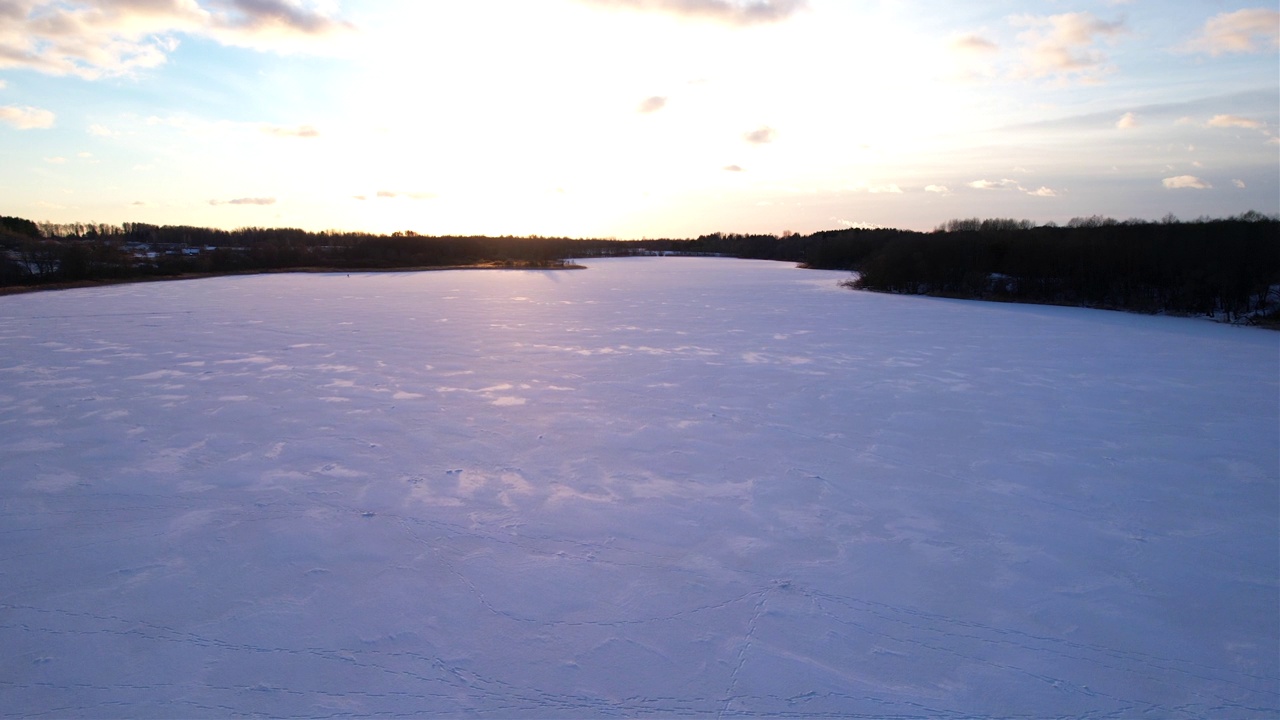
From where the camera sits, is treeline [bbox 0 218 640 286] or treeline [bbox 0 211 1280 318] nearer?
treeline [bbox 0 211 1280 318]

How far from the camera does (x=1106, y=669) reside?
2527mm

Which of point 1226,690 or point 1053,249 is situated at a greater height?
point 1053,249

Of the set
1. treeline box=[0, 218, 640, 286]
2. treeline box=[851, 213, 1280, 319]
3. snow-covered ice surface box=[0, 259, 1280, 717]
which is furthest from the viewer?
treeline box=[0, 218, 640, 286]

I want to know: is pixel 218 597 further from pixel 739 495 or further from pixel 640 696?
pixel 739 495

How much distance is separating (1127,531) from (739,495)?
6.87 feet

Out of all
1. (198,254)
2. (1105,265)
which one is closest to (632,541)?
(1105,265)

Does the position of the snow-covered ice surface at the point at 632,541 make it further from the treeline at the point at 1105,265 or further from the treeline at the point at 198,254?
the treeline at the point at 198,254

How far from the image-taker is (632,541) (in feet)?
11.5

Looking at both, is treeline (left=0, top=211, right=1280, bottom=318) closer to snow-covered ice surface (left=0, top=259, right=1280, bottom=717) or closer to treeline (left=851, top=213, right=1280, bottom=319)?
treeline (left=851, top=213, right=1280, bottom=319)

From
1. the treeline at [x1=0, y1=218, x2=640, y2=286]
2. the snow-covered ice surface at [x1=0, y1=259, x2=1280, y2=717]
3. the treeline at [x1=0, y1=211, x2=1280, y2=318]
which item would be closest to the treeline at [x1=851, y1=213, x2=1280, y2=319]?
the treeline at [x1=0, y1=211, x2=1280, y2=318]

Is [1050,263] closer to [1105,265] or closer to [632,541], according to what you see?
[1105,265]

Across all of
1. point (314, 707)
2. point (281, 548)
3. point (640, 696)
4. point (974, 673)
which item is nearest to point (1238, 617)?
point (974, 673)

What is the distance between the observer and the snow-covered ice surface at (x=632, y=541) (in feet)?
7.96

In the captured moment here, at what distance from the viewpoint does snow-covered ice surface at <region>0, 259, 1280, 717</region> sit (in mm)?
2426
